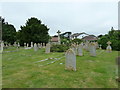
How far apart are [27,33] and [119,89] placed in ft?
104

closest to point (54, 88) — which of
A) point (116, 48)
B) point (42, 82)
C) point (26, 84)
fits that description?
point (42, 82)

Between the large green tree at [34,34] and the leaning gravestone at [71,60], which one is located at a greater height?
the large green tree at [34,34]

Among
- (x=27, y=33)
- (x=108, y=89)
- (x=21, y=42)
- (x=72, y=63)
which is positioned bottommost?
(x=108, y=89)

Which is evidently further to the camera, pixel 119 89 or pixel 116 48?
pixel 116 48

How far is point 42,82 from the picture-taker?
13.1 ft

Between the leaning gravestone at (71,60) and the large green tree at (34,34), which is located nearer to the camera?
the leaning gravestone at (71,60)

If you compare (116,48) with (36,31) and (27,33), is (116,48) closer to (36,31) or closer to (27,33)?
(36,31)

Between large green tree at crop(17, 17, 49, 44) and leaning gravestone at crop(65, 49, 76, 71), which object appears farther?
large green tree at crop(17, 17, 49, 44)

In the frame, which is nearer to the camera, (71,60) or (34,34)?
(71,60)

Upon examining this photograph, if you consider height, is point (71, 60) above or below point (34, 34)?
below

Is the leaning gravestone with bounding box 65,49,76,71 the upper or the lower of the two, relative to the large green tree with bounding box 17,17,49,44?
lower

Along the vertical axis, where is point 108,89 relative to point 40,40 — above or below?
below

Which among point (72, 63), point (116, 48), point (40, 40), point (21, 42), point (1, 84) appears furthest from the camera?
point (21, 42)

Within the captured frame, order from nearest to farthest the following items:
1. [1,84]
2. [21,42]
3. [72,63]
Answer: [1,84], [72,63], [21,42]
